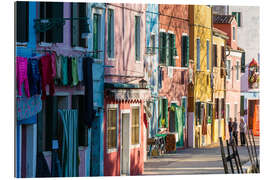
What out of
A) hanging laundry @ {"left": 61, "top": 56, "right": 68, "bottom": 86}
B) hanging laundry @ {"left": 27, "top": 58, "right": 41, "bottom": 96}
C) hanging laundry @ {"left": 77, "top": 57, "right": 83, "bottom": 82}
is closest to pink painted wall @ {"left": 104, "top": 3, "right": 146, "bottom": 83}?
hanging laundry @ {"left": 77, "top": 57, "right": 83, "bottom": 82}

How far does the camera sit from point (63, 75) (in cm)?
2014

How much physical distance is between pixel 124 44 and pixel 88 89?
5.21 feet

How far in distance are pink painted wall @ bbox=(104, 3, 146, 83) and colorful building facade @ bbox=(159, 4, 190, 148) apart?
88 centimetres

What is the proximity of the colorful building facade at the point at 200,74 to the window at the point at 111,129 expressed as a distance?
8.34 feet

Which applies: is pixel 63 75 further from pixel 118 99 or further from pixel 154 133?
pixel 154 133

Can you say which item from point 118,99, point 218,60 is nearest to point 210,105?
point 218,60

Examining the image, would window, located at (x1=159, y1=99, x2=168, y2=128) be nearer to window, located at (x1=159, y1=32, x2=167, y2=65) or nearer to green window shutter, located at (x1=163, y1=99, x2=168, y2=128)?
green window shutter, located at (x1=163, y1=99, x2=168, y2=128)

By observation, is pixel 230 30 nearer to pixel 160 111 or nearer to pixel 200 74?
pixel 200 74

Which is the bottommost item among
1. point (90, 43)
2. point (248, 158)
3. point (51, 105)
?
point (248, 158)

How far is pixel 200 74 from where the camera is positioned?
77.1ft

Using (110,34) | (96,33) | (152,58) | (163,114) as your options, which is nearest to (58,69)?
(96,33)

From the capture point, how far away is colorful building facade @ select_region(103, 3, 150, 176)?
2147 cm

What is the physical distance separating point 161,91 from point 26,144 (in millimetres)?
5816

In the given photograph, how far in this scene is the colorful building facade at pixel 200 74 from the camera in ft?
76.8
